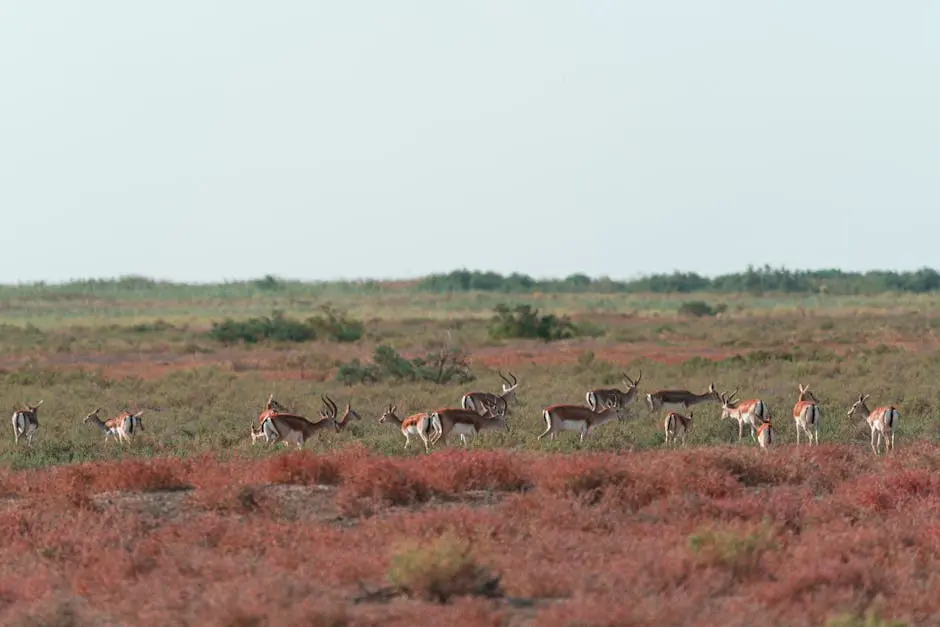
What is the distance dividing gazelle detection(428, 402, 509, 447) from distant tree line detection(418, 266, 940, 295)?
335 feet

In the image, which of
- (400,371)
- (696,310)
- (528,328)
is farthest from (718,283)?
(400,371)

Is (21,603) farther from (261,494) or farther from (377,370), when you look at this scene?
(377,370)

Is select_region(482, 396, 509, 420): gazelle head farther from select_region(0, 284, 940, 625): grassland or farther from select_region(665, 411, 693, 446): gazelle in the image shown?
select_region(665, 411, 693, 446): gazelle

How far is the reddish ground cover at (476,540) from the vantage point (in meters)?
9.06

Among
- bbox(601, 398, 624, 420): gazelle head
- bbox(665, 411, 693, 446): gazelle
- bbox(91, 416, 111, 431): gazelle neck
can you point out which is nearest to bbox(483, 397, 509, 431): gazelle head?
bbox(601, 398, 624, 420): gazelle head

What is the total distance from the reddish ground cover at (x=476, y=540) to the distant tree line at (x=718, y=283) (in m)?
108

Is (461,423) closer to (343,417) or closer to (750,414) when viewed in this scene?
(343,417)

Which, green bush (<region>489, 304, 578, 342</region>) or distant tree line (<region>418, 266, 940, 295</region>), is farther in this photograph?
distant tree line (<region>418, 266, 940, 295</region>)

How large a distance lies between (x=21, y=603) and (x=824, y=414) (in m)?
16.7

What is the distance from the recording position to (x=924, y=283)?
402ft

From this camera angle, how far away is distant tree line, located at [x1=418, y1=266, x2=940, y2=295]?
121750 millimetres

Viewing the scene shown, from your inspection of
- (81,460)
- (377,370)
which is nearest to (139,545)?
(81,460)

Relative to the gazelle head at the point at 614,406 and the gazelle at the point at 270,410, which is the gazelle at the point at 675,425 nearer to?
the gazelle head at the point at 614,406

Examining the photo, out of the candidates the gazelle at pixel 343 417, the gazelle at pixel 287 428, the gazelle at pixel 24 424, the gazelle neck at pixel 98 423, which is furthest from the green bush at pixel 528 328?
the gazelle at pixel 287 428
